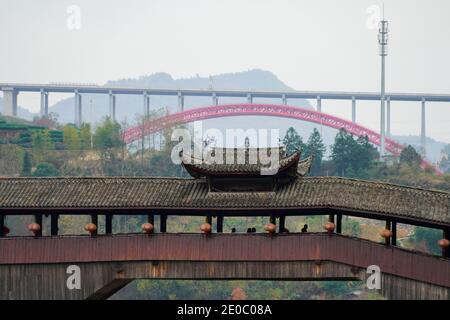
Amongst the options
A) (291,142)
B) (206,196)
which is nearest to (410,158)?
(291,142)

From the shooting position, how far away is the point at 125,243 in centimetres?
2873

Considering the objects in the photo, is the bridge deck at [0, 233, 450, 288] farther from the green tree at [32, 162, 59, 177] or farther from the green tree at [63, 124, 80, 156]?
the green tree at [63, 124, 80, 156]

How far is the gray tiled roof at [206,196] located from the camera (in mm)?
27516

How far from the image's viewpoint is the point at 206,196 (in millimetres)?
28797

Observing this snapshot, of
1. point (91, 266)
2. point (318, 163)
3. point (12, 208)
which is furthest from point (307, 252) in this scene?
point (318, 163)

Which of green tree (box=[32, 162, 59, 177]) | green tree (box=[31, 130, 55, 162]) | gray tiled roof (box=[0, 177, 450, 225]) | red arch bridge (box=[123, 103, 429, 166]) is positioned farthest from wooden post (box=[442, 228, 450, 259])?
red arch bridge (box=[123, 103, 429, 166])

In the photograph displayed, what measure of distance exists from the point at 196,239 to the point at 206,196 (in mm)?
1220

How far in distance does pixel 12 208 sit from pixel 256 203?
6.73 meters

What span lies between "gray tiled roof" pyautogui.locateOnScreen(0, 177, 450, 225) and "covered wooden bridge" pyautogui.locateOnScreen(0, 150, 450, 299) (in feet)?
0.09

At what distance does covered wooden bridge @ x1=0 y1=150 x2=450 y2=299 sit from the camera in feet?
92.1
